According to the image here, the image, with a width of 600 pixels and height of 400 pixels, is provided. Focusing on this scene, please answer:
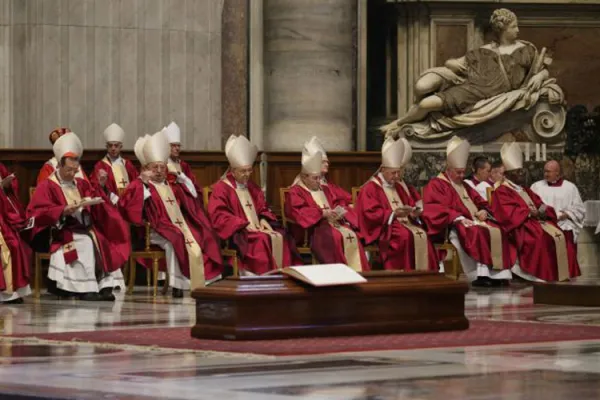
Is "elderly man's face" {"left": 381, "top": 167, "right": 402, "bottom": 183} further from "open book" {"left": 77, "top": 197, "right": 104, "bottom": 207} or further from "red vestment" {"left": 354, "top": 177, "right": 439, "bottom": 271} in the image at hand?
"open book" {"left": 77, "top": 197, "right": 104, "bottom": 207}

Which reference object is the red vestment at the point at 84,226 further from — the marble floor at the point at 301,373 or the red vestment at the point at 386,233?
the marble floor at the point at 301,373

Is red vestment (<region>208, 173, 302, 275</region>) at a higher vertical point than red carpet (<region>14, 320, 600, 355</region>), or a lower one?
higher

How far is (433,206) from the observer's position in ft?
59.1

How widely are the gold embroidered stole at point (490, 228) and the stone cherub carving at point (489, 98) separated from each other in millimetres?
1654

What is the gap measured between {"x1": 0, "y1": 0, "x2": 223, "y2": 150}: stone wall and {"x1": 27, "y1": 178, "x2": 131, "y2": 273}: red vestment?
135 inches

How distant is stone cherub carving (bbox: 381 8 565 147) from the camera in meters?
20.0

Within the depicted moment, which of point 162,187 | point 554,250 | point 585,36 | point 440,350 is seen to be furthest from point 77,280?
point 585,36

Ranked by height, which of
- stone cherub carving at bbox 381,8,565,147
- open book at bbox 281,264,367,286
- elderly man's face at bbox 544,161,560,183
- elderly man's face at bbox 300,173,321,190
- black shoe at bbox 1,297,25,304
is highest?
stone cherub carving at bbox 381,8,565,147

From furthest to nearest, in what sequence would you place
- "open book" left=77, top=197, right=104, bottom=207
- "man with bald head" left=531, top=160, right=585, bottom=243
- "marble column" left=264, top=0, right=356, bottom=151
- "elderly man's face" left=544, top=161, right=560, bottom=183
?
1. "marble column" left=264, top=0, right=356, bottom=151
2. "elderly man's face" left=544, top=161, right=560, bottom=183
3. "man with bald head" left=531, top=160, right=585, bottom=243
4. "open book" left=77, top=197, right=104, bottom=207

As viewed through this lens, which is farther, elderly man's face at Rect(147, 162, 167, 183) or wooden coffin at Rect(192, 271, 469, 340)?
elderly man's face at Rect(147, 162, 167, 183)

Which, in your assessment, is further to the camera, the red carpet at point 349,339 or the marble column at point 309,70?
the marble column at point 309,70

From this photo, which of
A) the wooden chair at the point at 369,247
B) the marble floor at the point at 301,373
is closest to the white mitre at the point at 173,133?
the wooden chair at the point at 369,247

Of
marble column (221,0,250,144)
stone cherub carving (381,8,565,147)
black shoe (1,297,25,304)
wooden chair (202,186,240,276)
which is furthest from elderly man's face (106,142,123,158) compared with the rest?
stone cherub carving (381,8,565,147)

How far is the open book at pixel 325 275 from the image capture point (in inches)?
A: 395
